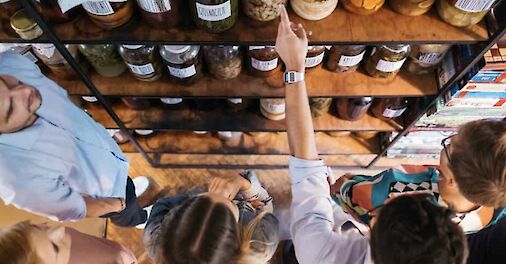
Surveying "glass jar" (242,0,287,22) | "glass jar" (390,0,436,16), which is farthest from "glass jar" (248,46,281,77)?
"glass jar" (390,0,436,16)

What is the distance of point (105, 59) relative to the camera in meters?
1.39

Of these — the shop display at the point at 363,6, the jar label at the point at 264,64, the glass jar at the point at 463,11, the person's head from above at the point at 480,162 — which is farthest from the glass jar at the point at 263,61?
the person's head from above at the point at 480,162

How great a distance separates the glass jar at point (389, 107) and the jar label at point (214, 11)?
766mm

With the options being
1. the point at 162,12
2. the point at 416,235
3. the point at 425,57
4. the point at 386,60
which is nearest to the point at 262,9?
the point at 162,12

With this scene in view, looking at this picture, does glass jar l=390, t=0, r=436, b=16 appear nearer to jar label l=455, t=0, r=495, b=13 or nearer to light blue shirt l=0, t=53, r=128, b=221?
jar label l=455, t=0, r=495, b=13

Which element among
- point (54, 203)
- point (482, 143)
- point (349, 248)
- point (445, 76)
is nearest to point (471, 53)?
point (445, 76)

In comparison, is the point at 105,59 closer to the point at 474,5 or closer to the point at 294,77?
the point at 294,77

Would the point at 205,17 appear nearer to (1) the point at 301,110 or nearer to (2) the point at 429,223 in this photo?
(1) the point at 301,110

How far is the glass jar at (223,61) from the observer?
135 centimetres

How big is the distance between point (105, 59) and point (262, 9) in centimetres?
56

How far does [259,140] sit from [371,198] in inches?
32.8

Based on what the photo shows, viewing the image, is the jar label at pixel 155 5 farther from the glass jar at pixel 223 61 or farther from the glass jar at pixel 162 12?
the glass jar at pixel 223 61

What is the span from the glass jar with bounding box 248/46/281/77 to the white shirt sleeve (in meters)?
0.40

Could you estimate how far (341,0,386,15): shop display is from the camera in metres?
1.14
